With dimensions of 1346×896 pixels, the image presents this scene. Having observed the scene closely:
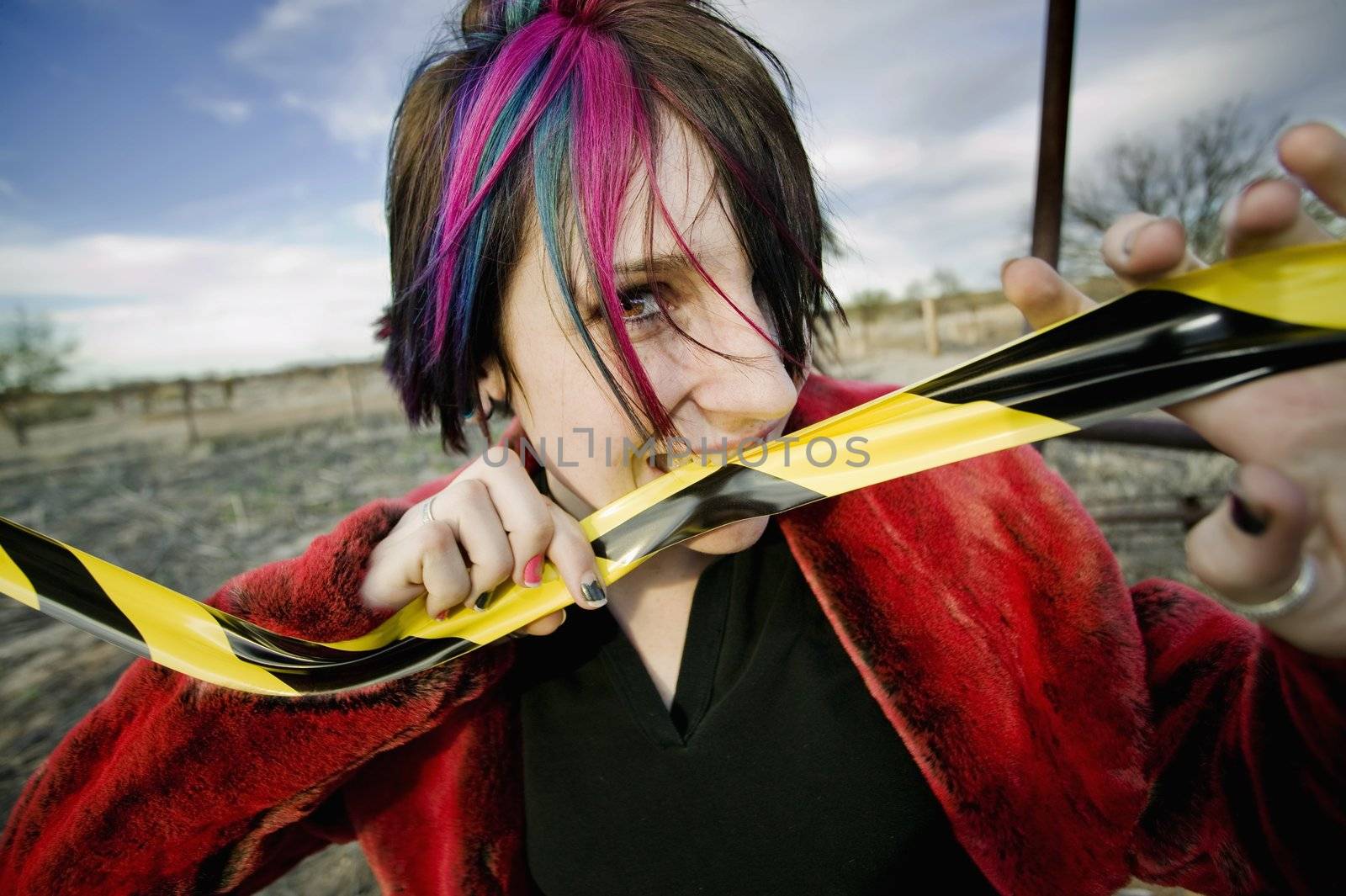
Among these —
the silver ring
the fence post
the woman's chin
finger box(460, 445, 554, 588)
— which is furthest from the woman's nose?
the fence post

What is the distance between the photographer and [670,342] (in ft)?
2.94

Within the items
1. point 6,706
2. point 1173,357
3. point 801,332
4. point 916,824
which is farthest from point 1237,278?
point 6,706

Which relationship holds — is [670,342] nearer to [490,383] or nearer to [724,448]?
[724,448]

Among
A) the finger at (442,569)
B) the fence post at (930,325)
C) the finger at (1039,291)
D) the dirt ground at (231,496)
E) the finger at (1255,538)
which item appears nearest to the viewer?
the finger at (1255,538)

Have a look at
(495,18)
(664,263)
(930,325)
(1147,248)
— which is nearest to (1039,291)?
(1147,248)

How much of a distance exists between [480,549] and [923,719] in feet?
2.36

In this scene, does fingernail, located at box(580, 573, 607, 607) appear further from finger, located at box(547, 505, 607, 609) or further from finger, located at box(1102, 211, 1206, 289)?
finger, located at box(1102, 211, 1206, 289)

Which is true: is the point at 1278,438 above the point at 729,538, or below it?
above

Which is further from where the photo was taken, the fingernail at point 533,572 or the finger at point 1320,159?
the fingernail at point 533,572

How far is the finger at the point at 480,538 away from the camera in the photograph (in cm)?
86

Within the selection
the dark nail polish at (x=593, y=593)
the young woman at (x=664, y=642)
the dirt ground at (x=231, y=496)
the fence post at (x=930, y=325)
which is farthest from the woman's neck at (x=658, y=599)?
the fence post at (x=930, y=325)

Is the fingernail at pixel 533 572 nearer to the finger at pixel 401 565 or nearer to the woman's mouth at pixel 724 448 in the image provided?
the finger at pixel 401 565

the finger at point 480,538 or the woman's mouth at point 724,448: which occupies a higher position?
the woman's mouth at point 724,448

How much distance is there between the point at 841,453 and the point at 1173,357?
14.3 inches
